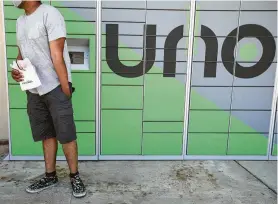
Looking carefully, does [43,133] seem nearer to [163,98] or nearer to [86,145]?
[86,145]

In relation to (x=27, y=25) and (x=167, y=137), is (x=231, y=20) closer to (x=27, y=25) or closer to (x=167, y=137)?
(x=167, y=137)

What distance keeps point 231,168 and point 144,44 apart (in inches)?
63.1

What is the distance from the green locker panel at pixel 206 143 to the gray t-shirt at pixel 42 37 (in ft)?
5.39

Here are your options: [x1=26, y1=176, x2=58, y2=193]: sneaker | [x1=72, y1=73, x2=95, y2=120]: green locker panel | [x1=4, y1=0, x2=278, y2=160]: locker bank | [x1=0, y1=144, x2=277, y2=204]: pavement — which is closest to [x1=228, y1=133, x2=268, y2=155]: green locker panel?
[x1=4, y1=0, x2=278, y2=160]: locker bank

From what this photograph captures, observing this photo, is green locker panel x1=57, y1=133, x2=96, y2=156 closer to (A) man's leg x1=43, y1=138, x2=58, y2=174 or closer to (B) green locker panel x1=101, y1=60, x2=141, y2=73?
(A) man's leg x1=43, y1=138, x2=58, y2=174

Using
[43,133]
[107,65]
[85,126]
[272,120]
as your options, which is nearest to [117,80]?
[107,65]

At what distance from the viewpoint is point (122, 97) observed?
339 cm

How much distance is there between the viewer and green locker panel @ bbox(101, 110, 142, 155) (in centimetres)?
343

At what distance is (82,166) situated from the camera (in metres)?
3.36

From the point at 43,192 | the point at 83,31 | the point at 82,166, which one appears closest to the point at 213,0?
the point at 83,31

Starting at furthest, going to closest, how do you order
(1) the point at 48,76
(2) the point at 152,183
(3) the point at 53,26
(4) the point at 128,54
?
(4) the point at 128,54 → (2) the point at 152,183 → (1) the point at 48,76 → (3) the point at 53,26

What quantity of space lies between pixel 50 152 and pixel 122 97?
0.94 m

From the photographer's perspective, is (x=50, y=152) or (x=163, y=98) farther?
(x=163, y=98)

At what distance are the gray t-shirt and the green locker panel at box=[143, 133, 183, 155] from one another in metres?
1.30
